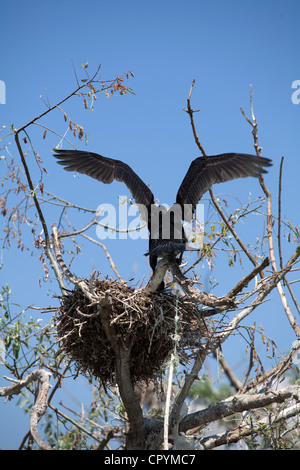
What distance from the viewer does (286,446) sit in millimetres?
6508

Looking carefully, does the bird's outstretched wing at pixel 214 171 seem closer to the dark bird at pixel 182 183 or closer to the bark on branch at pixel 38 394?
the dark bird at pixel 182 183

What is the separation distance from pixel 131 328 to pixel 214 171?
8.59ft

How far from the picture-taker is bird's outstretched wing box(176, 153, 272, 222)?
24.3 ft

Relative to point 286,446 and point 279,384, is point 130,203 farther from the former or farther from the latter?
point 286,446

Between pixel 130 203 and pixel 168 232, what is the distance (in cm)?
106

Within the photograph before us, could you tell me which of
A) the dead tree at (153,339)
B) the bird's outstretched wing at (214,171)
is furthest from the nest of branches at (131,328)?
the bird's outstretched wing at (214,171)

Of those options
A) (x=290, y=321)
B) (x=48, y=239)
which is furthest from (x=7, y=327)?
(x=290, y=321)

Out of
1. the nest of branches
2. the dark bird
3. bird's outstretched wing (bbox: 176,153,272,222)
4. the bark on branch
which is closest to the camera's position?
the bark on branch

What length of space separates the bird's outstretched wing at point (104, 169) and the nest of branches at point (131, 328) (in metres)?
1.61

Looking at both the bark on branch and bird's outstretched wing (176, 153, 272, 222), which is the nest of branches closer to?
the bark on branch

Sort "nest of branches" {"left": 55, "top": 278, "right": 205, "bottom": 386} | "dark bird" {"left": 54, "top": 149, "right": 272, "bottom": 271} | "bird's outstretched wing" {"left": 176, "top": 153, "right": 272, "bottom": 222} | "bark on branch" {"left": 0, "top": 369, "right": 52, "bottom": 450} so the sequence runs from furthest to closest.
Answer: "bird's outstretched wing" {"left": 176, "top": 153, "right": 272, "bottom": 222} → "dark bird" {"left": 54, "top": 149, "right": 272, "bottom": 271} → "nest of branches" {"left": 55, "top": 278, "right": 205, "bottom": 386} → "bark on branch" {"left": 0, "top": 369, "right": 52, "bottom": 450}

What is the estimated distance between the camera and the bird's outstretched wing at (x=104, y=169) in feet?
24.8

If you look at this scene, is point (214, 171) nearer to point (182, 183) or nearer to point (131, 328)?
point (182, 183)

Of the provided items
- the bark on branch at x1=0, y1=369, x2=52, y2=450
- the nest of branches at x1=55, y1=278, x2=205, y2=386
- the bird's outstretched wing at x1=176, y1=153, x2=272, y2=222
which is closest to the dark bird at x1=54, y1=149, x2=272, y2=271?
the bird's outstretched wing at x1=176, y1=153, x2=272, y2=222
